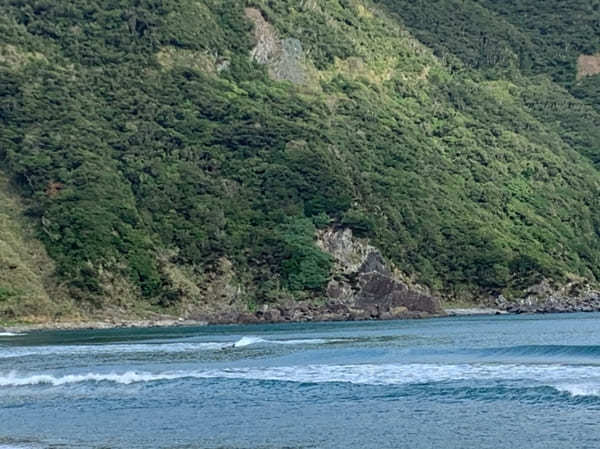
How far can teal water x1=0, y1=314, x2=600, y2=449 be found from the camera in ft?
120

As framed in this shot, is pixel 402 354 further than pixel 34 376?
Yes

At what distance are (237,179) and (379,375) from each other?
346 feet

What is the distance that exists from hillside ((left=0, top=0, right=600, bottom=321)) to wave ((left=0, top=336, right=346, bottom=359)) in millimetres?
43001

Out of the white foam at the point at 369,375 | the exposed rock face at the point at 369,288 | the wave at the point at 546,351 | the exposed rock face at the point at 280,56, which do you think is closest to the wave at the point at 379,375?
the white foam at the point at 369,375

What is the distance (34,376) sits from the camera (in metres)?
58.1

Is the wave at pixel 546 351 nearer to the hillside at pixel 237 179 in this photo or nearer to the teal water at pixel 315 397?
the teal water at pixel 315 397

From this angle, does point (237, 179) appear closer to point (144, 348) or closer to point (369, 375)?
point (144, 348)

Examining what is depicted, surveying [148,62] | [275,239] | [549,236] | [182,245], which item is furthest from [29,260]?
[549,236]

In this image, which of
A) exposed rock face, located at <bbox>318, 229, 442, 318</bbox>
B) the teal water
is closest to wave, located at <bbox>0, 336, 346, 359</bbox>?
the teal water

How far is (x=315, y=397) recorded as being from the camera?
151ft

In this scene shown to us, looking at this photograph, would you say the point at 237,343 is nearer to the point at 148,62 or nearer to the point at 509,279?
the point at 509,279

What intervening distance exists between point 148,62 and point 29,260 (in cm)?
5424

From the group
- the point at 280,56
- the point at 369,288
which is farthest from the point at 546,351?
the point at 280,56

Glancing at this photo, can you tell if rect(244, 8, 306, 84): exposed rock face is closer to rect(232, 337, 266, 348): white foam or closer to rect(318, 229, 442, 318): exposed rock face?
rect(318, 229, 442, 318): exposed rock face
